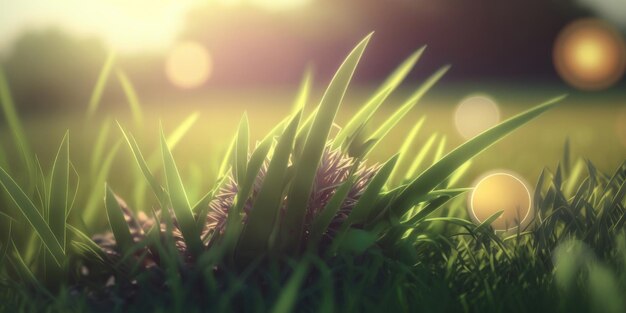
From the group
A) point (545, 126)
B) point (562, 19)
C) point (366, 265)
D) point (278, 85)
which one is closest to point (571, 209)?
point (366, 265)

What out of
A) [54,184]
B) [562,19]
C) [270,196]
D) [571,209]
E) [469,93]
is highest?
[562,19]

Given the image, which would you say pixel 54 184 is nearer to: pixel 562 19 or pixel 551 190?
pixel 551 190

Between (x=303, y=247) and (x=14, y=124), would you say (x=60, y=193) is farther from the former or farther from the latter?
(x=303, y=247)

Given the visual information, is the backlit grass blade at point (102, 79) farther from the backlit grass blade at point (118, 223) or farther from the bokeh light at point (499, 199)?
the bokeh light at point (499, 199)

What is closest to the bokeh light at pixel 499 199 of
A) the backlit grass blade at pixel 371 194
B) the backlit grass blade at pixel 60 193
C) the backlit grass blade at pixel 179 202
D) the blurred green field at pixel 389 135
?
the blurred green field at pixel 389 135

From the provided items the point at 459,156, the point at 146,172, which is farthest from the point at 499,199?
the point at 146,172

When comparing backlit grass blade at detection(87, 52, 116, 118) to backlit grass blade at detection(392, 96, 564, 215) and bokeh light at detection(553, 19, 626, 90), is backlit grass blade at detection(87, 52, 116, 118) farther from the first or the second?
bokeh light at detection(553, 19, 626, 90)

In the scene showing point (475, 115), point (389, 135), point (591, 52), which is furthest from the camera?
point (591, 52)

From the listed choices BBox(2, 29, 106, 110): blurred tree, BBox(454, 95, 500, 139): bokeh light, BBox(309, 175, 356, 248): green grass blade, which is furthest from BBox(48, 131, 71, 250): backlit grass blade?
BBox(454, 95, 500, 139): bokeh light
